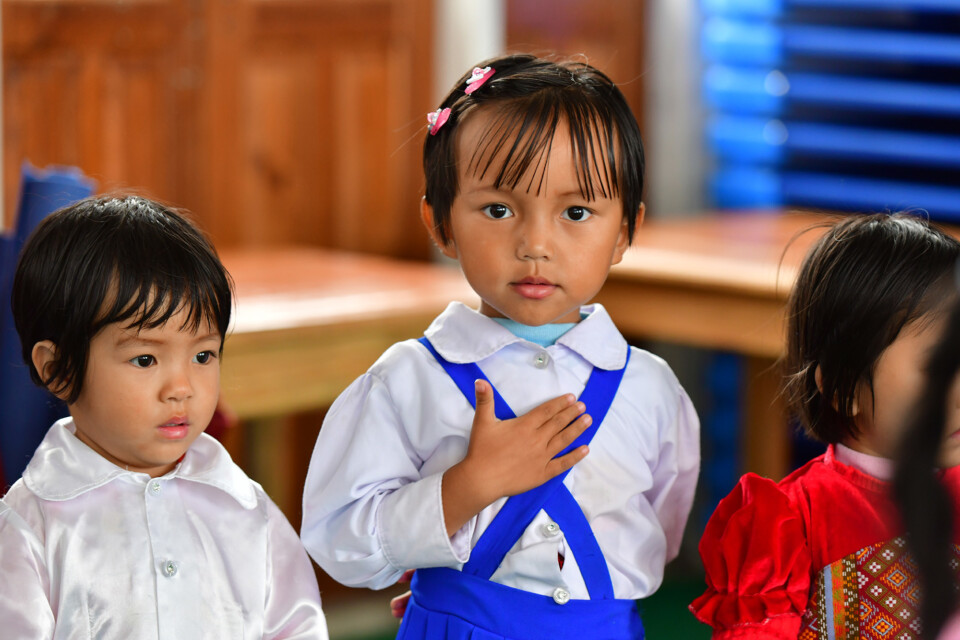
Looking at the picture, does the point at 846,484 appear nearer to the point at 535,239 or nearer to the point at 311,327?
the point at 535,239

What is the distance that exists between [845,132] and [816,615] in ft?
7.45

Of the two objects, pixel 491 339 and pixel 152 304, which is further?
pixel 491 339

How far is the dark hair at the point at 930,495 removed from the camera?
1.92 feet

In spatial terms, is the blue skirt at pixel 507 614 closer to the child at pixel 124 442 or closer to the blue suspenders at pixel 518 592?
the blue suspenders at pixel 518 592

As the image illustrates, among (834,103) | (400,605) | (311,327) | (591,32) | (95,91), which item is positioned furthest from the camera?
(591,32)

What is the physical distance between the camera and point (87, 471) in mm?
1155

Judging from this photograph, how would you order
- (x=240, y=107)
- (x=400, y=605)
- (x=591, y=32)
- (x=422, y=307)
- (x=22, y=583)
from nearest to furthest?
1. (x=22, y=583)
2. (x=400, y=605)
3. (x=422, y=307)
4. (x=240, y=107)
5. (x=591, y=32)

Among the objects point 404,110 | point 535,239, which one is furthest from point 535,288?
point 404,110

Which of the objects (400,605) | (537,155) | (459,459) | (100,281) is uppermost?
(537,155)

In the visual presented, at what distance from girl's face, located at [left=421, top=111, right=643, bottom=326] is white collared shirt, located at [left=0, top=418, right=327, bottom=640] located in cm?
33

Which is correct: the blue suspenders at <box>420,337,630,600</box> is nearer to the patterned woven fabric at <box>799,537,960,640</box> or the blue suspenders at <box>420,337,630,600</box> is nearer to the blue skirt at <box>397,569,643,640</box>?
the blue skirt at <box>397,569,643,640</box>

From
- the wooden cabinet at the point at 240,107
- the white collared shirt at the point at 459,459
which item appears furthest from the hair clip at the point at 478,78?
the wooden cabinet at the point at 240,107

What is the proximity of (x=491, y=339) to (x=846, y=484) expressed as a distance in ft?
1.27

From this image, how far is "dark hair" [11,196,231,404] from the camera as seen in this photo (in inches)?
44.9
